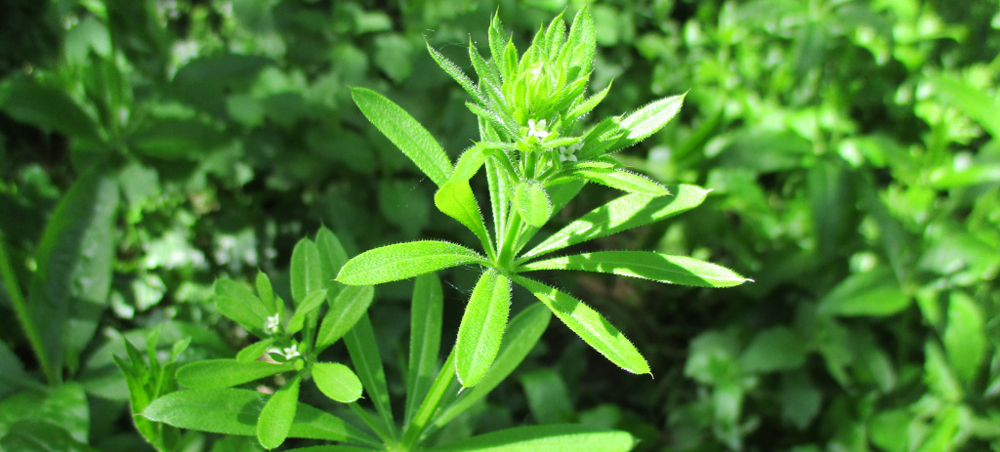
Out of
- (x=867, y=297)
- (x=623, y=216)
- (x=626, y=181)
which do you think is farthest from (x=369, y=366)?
(x=867, y=297)

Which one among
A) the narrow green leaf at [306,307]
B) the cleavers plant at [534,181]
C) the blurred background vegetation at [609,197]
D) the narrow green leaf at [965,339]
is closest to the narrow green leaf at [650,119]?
the cleavers plant at [534,181]

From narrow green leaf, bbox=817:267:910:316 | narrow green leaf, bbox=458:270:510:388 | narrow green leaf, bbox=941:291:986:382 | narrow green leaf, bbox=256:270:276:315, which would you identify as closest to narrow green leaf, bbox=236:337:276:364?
narrow green leaf, bbox=256:270:276:315

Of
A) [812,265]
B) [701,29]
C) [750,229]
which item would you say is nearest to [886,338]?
[812,265]

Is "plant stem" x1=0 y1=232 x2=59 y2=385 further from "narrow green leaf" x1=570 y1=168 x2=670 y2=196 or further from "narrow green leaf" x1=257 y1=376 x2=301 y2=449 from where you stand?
"narrow green leaf" x1=570 y1=168 x2=670 y2=196

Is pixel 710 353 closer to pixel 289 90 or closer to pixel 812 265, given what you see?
pixel 812 265

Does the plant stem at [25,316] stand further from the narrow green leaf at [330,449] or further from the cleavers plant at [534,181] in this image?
the cleavers plant at [534,181]

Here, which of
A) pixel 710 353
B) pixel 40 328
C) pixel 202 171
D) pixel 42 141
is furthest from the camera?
pixel 42 141
